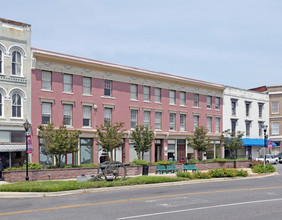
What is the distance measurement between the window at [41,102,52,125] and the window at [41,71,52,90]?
4.85 feet

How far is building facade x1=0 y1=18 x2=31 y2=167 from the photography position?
3048 cm

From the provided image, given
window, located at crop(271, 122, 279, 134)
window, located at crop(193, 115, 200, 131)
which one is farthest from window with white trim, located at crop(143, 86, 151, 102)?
window, located at crop(271, 122, 279, 134)

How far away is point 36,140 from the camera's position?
3241 cm

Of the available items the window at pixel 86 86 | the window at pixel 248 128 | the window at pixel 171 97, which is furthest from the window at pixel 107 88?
the window at pixel 248 128

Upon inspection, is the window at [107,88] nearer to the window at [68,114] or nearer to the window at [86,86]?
the window at [86,86]

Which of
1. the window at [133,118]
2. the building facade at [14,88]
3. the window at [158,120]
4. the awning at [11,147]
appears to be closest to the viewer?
the awning at [11,147]

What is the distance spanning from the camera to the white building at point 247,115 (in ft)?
168

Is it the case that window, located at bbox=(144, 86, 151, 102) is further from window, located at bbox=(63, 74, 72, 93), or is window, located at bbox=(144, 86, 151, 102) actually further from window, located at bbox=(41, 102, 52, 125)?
window, located at bbox=(41, 102, 52, 125)

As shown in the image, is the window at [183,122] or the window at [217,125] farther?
the window at [217,125]

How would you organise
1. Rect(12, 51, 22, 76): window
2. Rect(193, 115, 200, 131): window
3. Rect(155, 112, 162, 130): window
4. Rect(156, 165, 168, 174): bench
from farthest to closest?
Rect(193, 115, 200, 131): window < Rect(155, 112, 162, 130): window < Rect(156, 165, 168, 174): bench < Rect(12, 51, 22, 76): window

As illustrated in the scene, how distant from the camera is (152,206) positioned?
14.8 metres

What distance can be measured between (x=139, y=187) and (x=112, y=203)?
6393 millimetres

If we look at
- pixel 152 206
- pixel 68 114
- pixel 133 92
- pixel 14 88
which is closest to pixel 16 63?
pixel 14 88

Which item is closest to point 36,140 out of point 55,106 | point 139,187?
point 55,106
